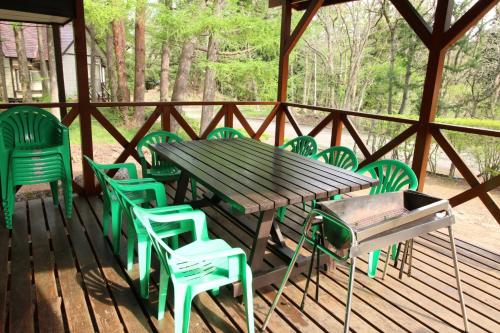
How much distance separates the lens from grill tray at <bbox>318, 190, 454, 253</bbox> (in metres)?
1.47

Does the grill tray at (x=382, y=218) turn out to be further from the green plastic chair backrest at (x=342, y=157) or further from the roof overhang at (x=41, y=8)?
the roof overhang at (x=41, y=8)

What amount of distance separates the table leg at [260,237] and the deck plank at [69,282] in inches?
36.3

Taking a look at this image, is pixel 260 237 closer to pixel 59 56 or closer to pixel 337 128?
pixel 337 128

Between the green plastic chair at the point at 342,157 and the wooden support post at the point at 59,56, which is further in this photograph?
the wooden support post at the point at 59,56

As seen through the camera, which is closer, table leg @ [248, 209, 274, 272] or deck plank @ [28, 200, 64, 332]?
deck plank @ [28, 200, 64, 332]

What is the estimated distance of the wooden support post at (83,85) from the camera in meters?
3.35

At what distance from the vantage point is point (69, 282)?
2180 mm

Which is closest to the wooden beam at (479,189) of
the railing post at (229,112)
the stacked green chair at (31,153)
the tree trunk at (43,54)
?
the railing post at (229,112)

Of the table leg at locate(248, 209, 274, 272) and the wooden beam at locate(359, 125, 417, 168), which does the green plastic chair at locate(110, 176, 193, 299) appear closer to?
the table leg at locate(248, 209, 274, 272)

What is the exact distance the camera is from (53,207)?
133 inches

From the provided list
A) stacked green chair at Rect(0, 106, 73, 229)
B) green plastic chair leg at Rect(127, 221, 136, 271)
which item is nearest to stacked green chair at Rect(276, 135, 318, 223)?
green plastic chair leg at Rect(127, 221, 136, 271)

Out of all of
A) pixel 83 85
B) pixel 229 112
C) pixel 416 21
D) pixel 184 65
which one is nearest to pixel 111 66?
pixel 184 65

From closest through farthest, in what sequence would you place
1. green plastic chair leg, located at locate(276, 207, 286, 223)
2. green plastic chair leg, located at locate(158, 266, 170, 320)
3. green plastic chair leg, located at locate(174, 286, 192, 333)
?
1. green plastic chair leg, located at locate(174, 286, 192, 333)
2. green plastic chair leg, located at locate(158, 266, 170, 320)
3. green plastic chair leg, located at locate(276, 207, 286, 223)

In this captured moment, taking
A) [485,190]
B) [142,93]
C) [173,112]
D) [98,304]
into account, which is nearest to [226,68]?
[142,93]
